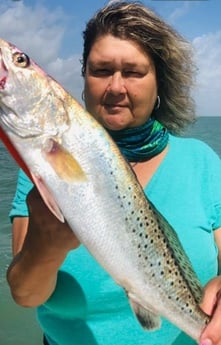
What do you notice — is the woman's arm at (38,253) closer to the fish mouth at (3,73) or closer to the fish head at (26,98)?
the fish head at (26,98)

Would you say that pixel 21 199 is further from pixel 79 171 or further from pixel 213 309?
pixel 213 309

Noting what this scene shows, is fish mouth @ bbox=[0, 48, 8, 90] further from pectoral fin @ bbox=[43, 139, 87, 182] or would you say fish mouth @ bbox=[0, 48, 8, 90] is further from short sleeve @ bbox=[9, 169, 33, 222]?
short sleeve @ bbox=[9, 169, 33, 222]

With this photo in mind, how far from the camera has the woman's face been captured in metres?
2.75

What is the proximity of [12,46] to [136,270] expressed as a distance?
968mm

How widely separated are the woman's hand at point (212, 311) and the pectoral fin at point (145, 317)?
0.71 feet

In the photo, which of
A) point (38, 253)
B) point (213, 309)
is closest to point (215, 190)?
point (213, 309)

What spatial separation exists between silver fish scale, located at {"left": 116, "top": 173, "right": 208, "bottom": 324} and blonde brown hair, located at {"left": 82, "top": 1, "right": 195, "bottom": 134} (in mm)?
1092

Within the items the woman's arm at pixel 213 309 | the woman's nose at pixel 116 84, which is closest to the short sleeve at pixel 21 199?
the woman's nose at pixel 116 84

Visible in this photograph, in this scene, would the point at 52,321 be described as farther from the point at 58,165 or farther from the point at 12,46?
the point at 12,46

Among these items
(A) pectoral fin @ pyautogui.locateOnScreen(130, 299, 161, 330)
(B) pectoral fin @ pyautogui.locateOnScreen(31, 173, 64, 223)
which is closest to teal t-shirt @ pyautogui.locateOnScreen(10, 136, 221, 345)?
(A) pectoral fin @ pyautogui.locateOnScreen(130, 299, 161, 330)

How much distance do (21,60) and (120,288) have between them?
122 cm

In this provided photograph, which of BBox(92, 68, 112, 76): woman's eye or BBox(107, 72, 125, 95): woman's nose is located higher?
BBox(92, 68, 112, 76): woman's eye

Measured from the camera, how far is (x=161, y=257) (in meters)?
2.20

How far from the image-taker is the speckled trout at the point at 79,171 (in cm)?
186
